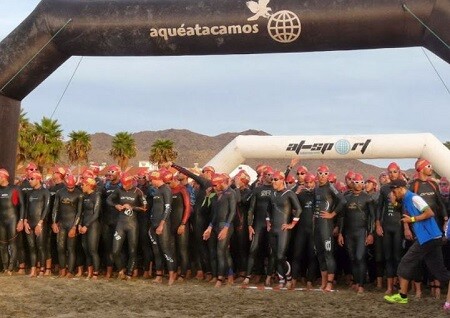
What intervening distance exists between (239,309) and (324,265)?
105 inches

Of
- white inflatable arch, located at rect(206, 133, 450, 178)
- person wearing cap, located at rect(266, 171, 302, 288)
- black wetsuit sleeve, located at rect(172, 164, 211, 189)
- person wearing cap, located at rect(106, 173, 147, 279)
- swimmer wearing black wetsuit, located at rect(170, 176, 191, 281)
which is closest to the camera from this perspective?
person wearing cap, located at rect(266, 171, 302, 288)

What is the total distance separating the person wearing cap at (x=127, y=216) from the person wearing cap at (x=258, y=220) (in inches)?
76.4

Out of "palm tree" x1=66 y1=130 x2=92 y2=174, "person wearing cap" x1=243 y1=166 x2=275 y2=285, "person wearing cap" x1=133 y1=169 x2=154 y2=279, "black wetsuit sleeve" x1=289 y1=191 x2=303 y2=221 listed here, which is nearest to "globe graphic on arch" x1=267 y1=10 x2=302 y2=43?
"person wearing cap" x1=243 y1=166 x2=275 y2=285

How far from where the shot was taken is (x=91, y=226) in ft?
37.4

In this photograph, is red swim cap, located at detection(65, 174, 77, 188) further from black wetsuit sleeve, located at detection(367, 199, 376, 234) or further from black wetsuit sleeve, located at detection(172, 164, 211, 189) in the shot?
black wetsuit sleeve, located at detection(367, 199, 376, 234)

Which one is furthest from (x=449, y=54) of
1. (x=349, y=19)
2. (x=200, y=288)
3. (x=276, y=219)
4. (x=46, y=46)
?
(x=46, y=46)

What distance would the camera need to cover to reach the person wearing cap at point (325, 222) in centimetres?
1034

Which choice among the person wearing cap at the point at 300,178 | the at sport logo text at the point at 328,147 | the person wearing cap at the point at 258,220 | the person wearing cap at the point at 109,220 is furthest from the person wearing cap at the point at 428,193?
the at sport logo text at the point at 328,147

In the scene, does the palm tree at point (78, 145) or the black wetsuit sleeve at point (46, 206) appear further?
the palm tree at point (78, 145)

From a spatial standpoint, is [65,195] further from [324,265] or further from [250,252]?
[324,265]

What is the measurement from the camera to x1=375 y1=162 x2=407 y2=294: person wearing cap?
10195 millimetres

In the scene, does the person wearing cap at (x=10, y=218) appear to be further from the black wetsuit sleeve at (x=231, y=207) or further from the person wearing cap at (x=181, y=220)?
the black wetsuit sleeve at (x=231, y=207)

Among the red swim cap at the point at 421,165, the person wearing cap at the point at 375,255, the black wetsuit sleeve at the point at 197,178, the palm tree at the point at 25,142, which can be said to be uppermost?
the palm tree at the point at 25,142

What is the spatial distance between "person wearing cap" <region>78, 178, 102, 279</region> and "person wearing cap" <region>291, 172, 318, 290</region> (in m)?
3.51
